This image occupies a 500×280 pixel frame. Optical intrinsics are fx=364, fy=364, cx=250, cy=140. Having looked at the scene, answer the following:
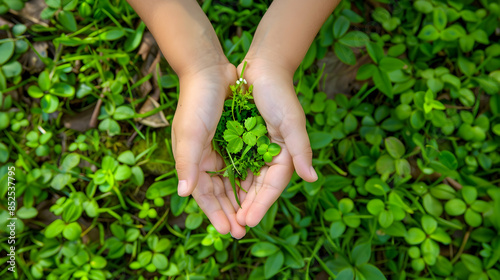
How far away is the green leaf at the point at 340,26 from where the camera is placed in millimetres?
1861

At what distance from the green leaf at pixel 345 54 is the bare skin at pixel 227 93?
20cm

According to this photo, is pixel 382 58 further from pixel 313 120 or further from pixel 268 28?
pixel 268 28

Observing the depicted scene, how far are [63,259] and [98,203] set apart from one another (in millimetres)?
311

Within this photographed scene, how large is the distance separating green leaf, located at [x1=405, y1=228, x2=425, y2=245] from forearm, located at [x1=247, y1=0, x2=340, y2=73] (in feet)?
3.17

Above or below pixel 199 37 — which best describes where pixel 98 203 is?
below

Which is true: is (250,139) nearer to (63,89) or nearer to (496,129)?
(63,89)

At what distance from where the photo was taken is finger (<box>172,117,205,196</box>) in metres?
1.36

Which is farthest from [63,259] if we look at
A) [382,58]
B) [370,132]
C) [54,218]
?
[382,58]

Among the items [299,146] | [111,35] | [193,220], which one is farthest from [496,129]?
[111,35]

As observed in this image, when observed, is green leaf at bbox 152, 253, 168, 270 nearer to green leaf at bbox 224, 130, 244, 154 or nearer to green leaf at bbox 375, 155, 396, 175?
green leaf at bbox 224, 130, 244, 154

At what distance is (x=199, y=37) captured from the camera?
167 centimetres

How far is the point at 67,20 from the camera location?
1.92 m

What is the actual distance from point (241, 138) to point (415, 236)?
3.22ft

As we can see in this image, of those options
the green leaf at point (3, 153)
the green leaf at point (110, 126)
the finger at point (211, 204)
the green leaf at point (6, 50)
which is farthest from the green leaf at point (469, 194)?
the green leaf at point (6, 50)
